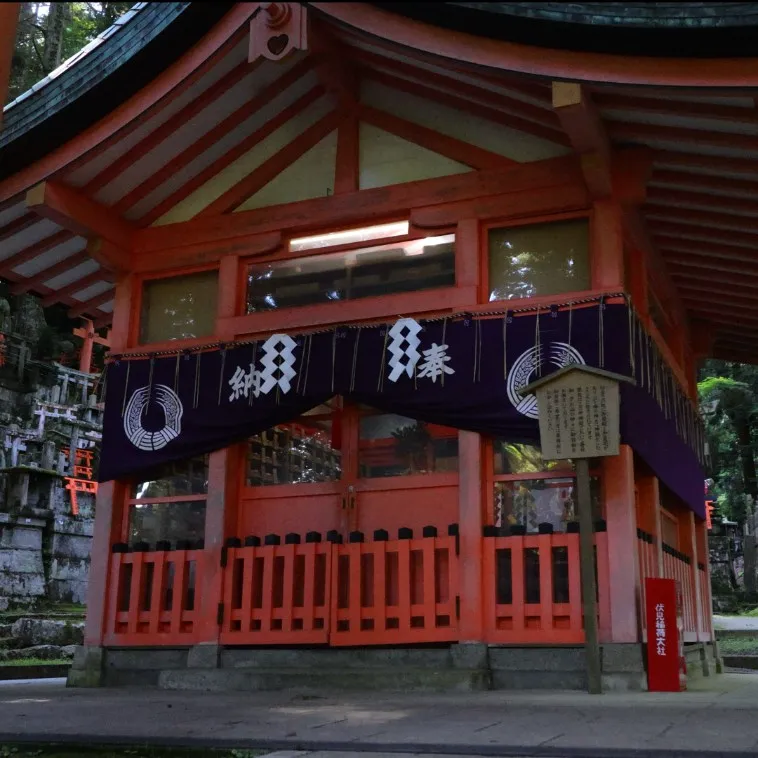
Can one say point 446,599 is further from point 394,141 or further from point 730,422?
point 730,422

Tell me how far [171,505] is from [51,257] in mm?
3471

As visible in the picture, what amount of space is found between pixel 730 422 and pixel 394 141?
70.1 feet

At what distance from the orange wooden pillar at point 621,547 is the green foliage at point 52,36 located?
977 inches

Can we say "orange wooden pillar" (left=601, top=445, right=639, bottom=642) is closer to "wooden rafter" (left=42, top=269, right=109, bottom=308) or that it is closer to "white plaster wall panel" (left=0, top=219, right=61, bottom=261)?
"white plaster wall panel" (left=0, top=219, right=61, bottom=261)

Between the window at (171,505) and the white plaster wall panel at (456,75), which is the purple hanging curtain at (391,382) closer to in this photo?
the window at (171,505)

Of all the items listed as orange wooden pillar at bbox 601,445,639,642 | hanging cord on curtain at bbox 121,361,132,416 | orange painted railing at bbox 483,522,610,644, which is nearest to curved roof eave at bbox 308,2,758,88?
orange wooden pillar at bbox 601,445,639,642

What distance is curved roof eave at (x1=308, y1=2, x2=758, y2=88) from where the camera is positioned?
551 cm

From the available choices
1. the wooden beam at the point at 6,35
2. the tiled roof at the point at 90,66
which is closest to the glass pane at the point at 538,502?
the tiled roof at the point at 90,66

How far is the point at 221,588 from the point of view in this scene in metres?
7.64

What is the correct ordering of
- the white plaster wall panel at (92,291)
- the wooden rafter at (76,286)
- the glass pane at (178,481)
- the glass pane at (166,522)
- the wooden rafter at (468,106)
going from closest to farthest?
the wooden rafter at (468,106)
the glass pane at (166,522)
the glass pane at (178,481)
the wooden rafter at (76,286)
the white plaster wall panel at (92,291)

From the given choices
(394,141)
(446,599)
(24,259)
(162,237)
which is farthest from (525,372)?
(24,259)

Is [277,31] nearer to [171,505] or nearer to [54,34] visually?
[171,505]

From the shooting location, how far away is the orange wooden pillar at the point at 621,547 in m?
6.40

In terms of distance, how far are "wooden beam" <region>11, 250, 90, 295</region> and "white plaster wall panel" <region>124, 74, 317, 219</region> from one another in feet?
4.07
